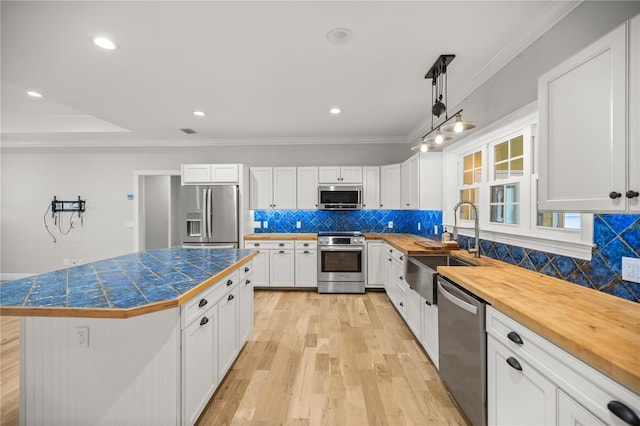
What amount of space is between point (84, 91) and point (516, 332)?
4364 millimetres

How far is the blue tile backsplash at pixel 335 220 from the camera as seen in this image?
16.6ft

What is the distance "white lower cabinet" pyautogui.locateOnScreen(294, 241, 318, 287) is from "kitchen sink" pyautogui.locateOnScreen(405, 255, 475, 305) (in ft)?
6.46

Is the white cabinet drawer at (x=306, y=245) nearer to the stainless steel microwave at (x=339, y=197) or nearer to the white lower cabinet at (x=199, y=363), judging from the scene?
the stainless steel microwave at (x=339, y=197)

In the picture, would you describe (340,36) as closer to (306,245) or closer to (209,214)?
(306,245)

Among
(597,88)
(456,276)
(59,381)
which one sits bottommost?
(59,381)

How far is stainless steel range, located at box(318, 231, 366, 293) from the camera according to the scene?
4441 millimetres

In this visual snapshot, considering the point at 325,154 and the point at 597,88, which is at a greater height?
the point at 325,154

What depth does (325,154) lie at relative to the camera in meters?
5.12

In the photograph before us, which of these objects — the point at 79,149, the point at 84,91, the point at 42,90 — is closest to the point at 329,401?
the point at 84,91

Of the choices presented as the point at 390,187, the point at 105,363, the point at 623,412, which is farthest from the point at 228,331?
the point at 390,187

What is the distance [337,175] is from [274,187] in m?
1.14

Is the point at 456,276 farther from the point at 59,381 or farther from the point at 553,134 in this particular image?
the point at 59,381

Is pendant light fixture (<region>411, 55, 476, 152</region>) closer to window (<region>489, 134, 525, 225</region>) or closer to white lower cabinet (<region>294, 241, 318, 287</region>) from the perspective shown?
window (<region>489, 134, 525, 225</region>)

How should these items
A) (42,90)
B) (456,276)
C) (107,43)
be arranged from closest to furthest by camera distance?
1. (456,276)
2. (107,43)
3. (42,90)
